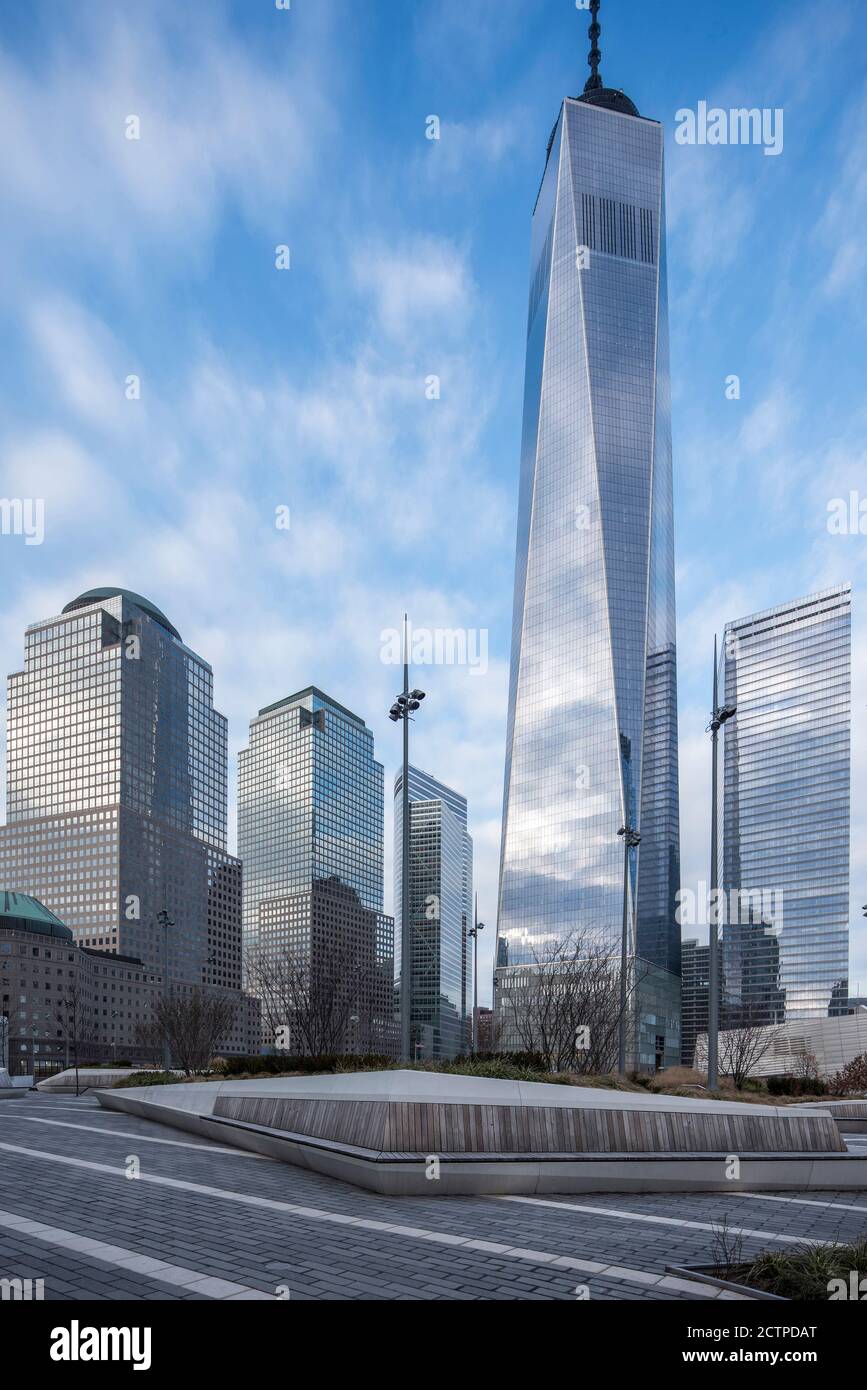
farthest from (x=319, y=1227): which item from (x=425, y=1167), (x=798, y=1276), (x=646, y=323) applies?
(x=646, y=323)

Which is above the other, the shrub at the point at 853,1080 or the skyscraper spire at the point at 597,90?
the skyscraper spire at the point at 597,90

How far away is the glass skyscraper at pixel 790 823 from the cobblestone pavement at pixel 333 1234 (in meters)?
133

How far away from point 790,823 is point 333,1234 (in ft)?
491

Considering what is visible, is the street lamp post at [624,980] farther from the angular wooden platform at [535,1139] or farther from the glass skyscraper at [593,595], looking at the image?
the glass skyscraper at [593,595]

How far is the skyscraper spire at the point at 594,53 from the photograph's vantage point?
582 ft

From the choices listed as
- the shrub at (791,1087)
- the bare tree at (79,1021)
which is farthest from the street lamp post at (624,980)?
the bare tree at (79,1021)

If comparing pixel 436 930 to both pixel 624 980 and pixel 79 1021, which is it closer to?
pixel 79 1021

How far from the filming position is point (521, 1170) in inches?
492

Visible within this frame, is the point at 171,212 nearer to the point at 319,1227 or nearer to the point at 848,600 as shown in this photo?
the point at 319,1227

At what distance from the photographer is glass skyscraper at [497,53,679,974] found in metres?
122

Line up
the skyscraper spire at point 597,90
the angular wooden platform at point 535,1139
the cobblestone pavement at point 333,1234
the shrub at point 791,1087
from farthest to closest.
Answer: the skyscraper spire at point 597,90, the shrub at point 791,1087, the angular wooden platform at point 535,1139, the cobblestone pavement at point 333,1234

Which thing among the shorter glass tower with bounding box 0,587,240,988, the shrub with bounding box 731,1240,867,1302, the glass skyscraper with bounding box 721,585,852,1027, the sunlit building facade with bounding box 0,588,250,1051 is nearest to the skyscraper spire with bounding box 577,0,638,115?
the glass skyscraper with bounding box 721,585,852,1027

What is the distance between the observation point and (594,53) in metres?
183

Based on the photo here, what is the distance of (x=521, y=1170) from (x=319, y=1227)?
162 inches
